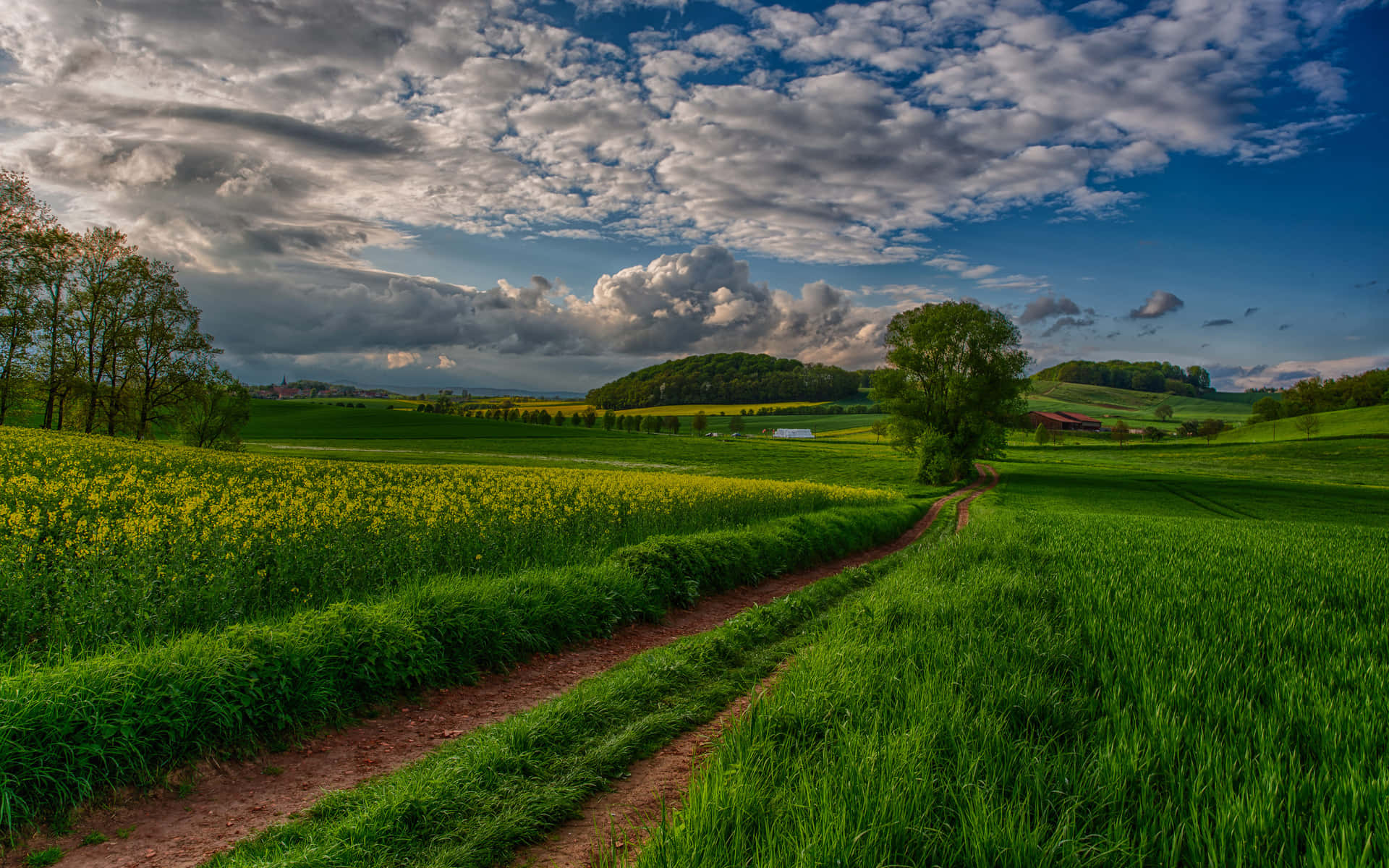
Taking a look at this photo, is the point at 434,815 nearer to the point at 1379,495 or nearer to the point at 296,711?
the point at 296,711

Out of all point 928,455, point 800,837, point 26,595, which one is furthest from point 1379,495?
point 26,595

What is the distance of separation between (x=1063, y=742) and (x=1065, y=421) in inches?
5800

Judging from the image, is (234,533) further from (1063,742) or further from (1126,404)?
(1126,404)

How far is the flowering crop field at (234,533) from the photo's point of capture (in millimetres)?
6359

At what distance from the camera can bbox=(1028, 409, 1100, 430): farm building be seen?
4865 inches

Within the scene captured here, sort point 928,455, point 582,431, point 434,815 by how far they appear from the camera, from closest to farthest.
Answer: point 434,815
point 928,455
point 582,431

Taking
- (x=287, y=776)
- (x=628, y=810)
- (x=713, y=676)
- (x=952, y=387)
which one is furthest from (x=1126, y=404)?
(x=287, y=776)

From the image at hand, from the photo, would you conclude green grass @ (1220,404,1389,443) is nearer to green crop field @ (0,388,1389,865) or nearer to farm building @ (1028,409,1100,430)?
farm building @ (1028,409,1100,430)

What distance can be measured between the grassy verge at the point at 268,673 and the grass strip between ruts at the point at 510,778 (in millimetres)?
1395

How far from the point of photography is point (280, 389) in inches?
6299

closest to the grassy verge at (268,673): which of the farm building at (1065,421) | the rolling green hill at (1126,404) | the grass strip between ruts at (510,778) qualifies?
the grass strip between ruts at (510,778)

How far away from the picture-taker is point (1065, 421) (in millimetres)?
129750

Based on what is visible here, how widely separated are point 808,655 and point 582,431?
306 feet

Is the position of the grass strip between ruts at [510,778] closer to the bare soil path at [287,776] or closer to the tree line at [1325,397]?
the bare soil path at [287,776]
